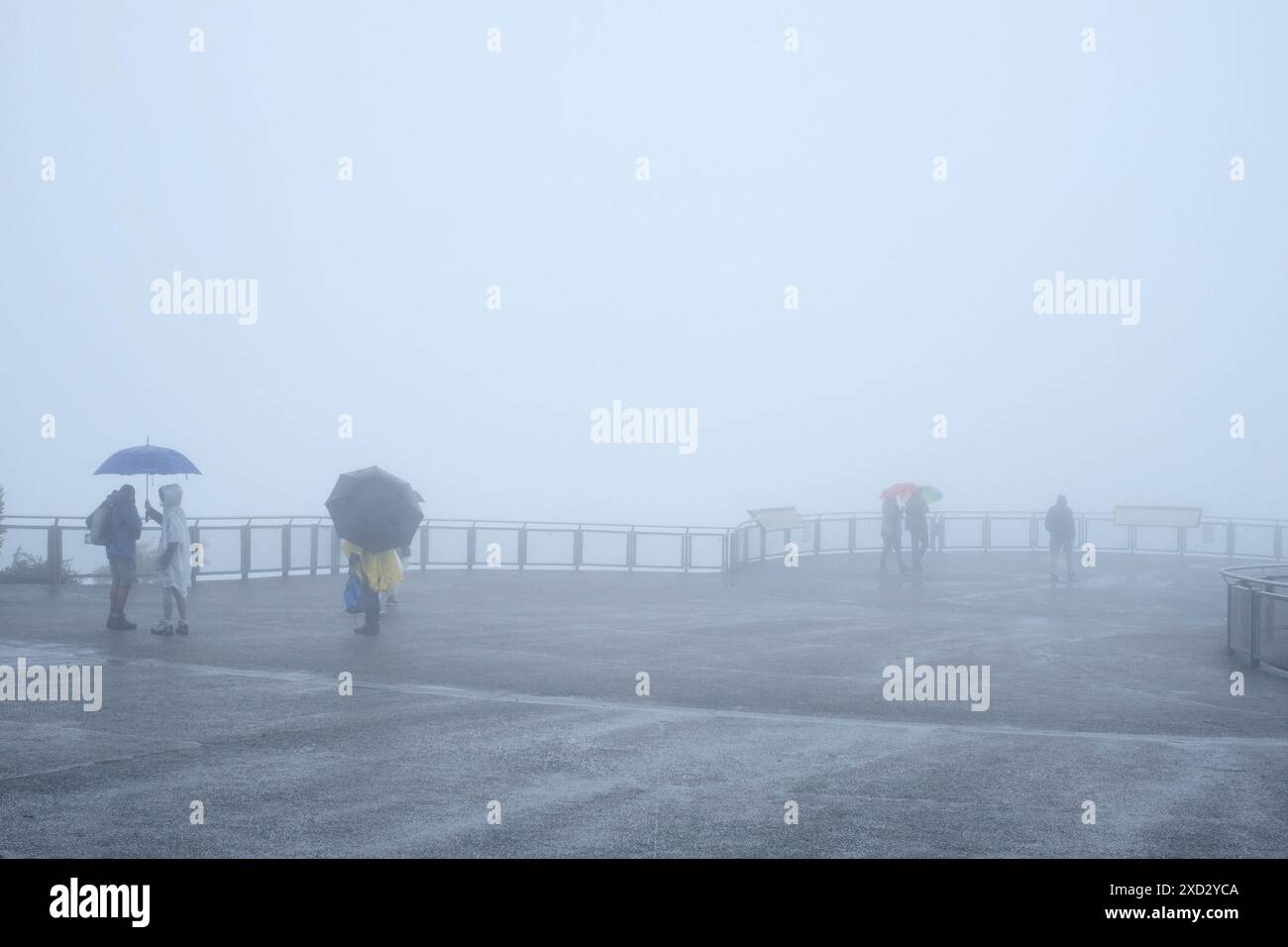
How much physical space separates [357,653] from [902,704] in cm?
642

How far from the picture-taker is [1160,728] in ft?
37.5

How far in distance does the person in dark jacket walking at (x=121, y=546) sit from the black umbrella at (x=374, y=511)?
2532mm

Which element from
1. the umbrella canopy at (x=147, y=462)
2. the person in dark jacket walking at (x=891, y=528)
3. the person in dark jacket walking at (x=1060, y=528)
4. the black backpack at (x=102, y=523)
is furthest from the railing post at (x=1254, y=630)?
the person in dark jacket walking at (x=891, y=528)

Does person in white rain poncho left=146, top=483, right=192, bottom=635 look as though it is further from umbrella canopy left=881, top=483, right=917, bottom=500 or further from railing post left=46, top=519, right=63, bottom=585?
umbrella canopy left=881, top=483, right=917, bottom=500

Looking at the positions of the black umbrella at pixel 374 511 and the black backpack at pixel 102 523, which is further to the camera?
the black umbrella at pixel 374 511

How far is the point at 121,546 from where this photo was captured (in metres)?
17.7

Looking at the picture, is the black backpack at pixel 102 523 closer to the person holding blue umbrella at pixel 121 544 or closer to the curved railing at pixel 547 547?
the person holding blue umbrella at pixel 121 544

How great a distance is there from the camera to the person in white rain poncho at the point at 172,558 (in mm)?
17250

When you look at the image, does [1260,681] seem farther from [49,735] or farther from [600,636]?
[49,735]

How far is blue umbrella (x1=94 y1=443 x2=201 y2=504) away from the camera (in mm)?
19875

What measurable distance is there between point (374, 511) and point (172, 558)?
2.52 metres

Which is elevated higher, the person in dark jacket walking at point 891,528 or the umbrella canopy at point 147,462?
the umbrella canopy at point 147,462

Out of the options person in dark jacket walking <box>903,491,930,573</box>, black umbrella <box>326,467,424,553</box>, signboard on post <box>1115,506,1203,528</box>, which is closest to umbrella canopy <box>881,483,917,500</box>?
person in dark jacket walking <box>903,491,930,573</box>
